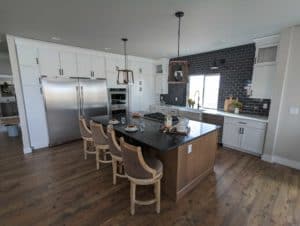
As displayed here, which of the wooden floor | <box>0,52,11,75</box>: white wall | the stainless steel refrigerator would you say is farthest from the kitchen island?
<box>0,52,11,75</box>: white wall

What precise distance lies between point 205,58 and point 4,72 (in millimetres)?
7643

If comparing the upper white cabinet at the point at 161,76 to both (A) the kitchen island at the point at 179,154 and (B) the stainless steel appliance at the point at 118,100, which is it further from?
(A) the kitchen island at the point at 179,154

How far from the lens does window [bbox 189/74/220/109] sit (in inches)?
185

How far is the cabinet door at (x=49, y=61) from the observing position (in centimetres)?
373

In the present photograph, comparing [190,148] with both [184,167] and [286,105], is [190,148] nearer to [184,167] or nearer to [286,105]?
[184,167]

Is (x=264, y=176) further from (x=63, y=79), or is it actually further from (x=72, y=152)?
(x=63, y=79)

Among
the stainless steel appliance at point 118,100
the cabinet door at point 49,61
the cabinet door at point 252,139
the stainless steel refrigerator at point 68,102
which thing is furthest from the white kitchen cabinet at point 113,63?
the cabinet door at point 252,139

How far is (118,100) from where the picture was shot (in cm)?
513

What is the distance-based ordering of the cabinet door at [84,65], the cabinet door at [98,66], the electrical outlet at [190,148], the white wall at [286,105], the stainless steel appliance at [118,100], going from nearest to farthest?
1. the electrical outlet at [190,148]
2. the white wall at [286,105]
3. the cabinet door at [84,65]
4. the cabinet door at [98,66]
5. the stainless steel appliance at [118,100]

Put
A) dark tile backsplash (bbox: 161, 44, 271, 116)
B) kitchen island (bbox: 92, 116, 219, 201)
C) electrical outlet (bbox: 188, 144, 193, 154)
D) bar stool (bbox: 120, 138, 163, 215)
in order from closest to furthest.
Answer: bar stool (bbox: 120, 138, 163, 215) < kitchen island (bbox: 92, 116, 219, 201) < electrical outlet (bbox: 188, 144, 193, 154) < dark tile backsplash (bbox: 161, 44, 271, 116)

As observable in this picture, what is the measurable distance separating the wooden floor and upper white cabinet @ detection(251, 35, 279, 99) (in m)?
1.58

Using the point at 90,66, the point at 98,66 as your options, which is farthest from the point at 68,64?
the point at 98,66

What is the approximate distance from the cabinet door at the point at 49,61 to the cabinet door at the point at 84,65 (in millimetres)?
512

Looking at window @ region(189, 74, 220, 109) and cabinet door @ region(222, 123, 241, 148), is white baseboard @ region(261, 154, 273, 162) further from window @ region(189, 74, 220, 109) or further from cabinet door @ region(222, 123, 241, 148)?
window @ region(189, 74, 220, 109)
